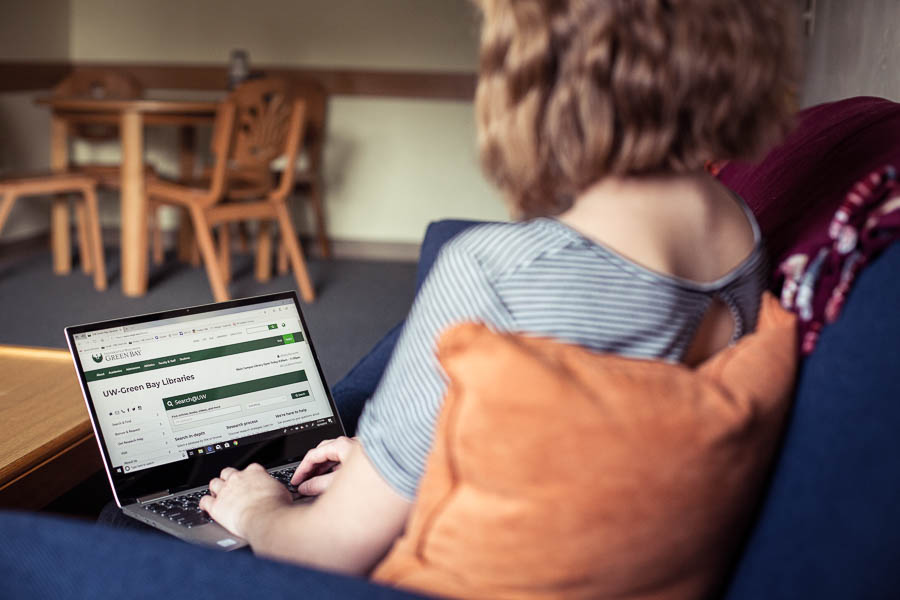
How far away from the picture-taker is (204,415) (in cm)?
115

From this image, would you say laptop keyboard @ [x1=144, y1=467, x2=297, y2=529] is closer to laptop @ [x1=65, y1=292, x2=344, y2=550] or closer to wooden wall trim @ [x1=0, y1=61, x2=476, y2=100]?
laptop @ [x1=65, y1=292, x2=344, y2=550]

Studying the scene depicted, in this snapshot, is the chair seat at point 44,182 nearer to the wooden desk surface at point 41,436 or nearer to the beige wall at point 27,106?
the beige wall at point 27,106

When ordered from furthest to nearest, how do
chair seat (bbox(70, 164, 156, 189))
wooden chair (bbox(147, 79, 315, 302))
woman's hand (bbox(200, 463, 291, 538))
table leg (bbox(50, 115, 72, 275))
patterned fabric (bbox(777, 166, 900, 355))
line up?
table leg (bbox(50, 115, 72, 275)) → chair seat (bbox(70, 164, 156, 189)) → wooden chair (bbox(147, 79, 315, 302)) → woman's hand (bbox(200, 463, 291, 538)) → patterned fabric (bbox(777, 166, 900, 355))

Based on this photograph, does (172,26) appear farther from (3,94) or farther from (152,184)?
(152,184)

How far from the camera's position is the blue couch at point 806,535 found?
589 millimetres

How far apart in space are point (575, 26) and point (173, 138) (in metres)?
4.56

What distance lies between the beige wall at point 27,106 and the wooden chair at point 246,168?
1.31 meters

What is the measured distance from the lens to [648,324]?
69 centimetres

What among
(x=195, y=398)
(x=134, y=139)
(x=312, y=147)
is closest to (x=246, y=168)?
(x=134, y=139)

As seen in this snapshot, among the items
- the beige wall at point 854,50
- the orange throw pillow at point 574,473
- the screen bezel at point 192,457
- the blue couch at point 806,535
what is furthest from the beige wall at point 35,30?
the orange throw pillow at point 574,473

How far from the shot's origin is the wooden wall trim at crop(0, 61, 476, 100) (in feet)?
14.9

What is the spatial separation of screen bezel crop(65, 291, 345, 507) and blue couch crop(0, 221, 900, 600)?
413 mm

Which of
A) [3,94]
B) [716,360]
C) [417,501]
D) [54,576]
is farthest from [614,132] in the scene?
[3,94]

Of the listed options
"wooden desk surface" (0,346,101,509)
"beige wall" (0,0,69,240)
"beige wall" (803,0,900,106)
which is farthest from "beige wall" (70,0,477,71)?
"wooden desk surface" (0,346,101,509)
